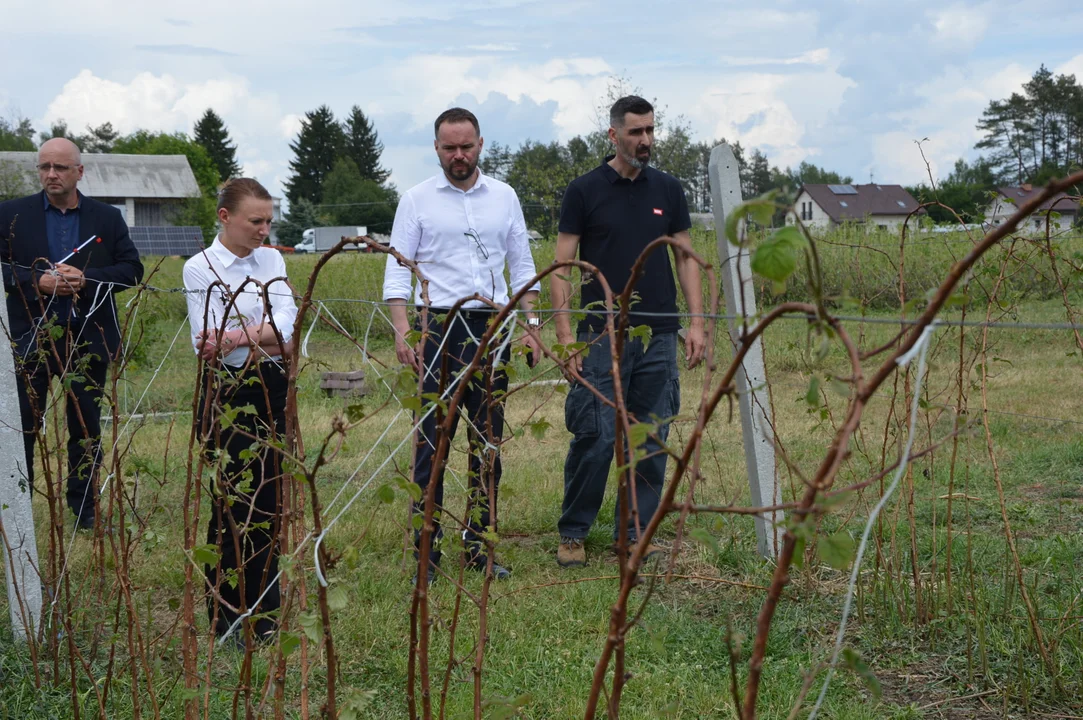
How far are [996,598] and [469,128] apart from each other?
2.74 meters

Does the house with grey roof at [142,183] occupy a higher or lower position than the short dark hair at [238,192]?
higher

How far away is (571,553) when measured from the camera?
449cm

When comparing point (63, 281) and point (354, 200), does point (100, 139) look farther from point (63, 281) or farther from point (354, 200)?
point (63, 281)

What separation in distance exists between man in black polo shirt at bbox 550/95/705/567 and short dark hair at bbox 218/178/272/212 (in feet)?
4.42

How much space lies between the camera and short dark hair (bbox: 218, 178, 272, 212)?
3.46m

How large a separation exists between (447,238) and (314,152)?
268ft

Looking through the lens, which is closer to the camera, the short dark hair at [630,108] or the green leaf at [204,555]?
the green leaf at [204,555]

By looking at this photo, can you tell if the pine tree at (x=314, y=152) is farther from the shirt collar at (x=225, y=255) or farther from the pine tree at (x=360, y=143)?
the shirt collar at (x=225, y=255)

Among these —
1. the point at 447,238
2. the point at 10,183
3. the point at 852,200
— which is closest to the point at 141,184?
the point at 10,183

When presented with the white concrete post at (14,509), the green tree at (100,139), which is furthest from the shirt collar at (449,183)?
the green tree at (100,139)

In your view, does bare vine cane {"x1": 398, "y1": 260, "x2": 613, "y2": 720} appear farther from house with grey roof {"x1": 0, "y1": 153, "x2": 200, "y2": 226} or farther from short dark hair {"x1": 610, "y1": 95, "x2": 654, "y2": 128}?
house with grey roof {"x1": 0, "y1": 153, "x2": 200, "y2": 226}

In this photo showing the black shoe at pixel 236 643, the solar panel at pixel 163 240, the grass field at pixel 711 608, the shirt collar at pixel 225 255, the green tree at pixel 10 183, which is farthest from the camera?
the green tree at pixel 10 183

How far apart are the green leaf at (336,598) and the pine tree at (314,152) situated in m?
82.5

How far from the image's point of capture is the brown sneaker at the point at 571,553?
14.7 feet
